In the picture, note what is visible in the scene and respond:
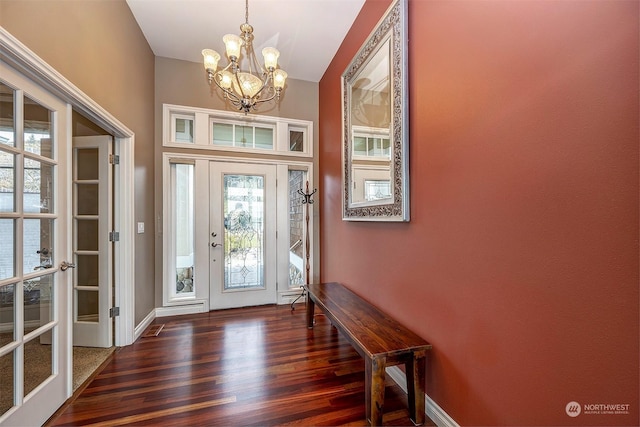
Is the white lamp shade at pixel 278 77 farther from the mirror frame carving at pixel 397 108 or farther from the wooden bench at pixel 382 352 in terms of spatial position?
the wooden bench at pixel 382 352

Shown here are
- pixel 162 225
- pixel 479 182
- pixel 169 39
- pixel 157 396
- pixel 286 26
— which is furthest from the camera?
pixel 162 225

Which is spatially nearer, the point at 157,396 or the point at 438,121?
the point at 438,121

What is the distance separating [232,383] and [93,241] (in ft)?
6.30

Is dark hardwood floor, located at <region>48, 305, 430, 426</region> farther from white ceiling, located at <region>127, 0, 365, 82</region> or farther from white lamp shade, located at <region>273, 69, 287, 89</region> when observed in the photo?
white ceiling, located at <region>127, 0, 365, 82</region>

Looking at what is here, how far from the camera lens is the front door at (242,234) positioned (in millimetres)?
3354

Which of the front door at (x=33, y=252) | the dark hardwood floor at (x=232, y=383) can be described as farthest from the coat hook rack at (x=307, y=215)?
the front door at (x=33, y=252)

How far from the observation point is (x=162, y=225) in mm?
3186

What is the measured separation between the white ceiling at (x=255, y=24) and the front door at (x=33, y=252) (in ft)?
5.23

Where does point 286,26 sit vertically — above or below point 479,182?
above

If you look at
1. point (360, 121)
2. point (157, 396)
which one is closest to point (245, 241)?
point (157, 396)

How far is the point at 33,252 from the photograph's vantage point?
1.48m

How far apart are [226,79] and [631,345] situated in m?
2.81

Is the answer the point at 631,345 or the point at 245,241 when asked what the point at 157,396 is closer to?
the point at 245,241

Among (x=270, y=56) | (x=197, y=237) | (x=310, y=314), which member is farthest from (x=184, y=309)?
(x=270, y=56)
